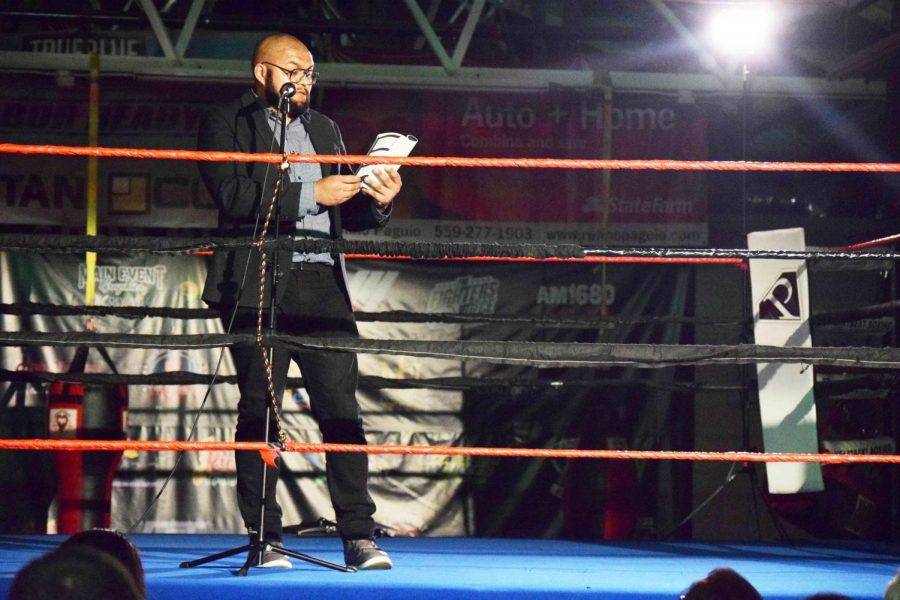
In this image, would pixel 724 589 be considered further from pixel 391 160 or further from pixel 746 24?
pixel 746 24

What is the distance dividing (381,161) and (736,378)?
3192 millimetres

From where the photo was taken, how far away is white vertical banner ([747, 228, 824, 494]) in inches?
132

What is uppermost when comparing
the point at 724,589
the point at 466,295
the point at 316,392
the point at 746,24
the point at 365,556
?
the point at 746,24

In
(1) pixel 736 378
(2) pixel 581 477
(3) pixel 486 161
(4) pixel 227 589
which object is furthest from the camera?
(1) pixel 736 378

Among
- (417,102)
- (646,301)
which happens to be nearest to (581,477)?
(646,301)

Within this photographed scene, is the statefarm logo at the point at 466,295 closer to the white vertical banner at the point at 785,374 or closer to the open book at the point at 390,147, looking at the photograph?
the white vertical banner at the point at 785,374

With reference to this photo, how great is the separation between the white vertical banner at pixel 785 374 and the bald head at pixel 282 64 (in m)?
1.73

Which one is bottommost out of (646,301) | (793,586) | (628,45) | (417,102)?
(793,586)

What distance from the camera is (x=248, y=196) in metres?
2.45

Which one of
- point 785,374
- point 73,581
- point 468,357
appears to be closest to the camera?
point 73,581

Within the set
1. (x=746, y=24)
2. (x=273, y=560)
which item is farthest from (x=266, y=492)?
(x=746, y=24)

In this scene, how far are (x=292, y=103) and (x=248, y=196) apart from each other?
→ 0.25 m

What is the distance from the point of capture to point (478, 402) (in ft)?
15.5

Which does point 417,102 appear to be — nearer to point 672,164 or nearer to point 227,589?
point 672,164
